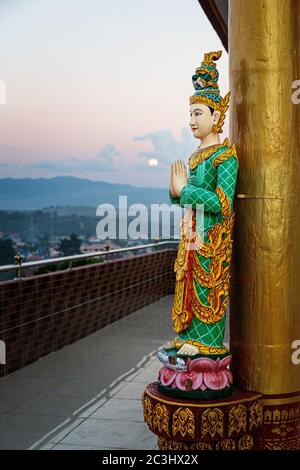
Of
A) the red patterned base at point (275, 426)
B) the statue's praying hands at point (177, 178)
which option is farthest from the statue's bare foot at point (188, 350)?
the statue's praying hands at point (177, 178)

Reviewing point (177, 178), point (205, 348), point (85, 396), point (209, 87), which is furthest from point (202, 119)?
point (85, 396)

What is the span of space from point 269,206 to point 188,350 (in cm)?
70

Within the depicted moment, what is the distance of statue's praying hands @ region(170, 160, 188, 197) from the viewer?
8.25 ft

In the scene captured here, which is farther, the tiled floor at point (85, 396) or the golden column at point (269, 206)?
the tiled floor at point (85, 396)

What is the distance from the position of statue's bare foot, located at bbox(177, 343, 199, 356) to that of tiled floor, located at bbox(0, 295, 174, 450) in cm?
65

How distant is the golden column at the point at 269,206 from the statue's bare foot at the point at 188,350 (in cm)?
30

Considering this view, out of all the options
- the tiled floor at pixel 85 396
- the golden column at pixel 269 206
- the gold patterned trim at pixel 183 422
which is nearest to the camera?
the gold patterned trim at pixel 183 422

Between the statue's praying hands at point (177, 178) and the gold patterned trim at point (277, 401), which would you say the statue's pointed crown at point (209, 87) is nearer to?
the statue's praying hands at point (177, 178)

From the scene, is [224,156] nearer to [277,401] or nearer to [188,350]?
[188,350]

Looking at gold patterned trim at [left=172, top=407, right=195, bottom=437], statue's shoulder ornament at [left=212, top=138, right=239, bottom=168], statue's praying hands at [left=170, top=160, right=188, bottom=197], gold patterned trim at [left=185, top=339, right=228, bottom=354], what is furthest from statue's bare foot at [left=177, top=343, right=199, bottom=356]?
statue's shoulder ornament at [left=212, top=138, right=239, bottom=168]

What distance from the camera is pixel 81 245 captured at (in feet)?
18.0

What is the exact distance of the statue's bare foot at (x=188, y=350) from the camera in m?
2.46

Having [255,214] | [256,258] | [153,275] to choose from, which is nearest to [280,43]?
[255,214]

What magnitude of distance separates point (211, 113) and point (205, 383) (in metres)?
1.10
